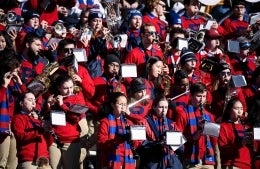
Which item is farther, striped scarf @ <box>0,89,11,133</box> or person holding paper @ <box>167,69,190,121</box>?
person holding paper @ <box>167,69,190,121</box>

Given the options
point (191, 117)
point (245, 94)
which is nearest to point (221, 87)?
point (245, 94)

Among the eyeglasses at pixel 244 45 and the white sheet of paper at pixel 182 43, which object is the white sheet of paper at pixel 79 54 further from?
the eyeglasses at pixel 244 45

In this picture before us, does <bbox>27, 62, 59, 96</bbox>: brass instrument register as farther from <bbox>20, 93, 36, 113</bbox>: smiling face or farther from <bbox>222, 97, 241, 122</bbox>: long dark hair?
<bbox>222, 97, 241, 122</bbox>: long dark hair

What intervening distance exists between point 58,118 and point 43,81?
1.12 metres

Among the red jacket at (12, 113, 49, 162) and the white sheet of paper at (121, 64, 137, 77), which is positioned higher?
the white sheet of paper at (121, 64, 137, 77)

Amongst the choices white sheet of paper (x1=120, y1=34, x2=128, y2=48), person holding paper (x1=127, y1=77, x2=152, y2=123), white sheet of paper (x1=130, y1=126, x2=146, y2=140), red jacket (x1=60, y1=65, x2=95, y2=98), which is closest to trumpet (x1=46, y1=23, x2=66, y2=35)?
white sheet of paper (x1=120, y1=34, x2=128, y2=48)

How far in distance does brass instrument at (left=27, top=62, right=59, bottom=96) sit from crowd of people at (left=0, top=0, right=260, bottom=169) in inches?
0.6

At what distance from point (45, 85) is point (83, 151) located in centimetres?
100

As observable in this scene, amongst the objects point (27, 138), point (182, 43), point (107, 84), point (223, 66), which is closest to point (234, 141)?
point (223, 66)

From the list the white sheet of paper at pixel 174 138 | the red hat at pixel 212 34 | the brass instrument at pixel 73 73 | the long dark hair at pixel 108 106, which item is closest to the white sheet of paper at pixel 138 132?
the white sheet of paper at pixel 174 138

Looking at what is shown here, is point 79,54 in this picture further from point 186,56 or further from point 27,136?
point 27,136

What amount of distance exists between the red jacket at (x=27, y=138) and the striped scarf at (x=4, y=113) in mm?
90

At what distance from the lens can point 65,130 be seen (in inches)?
492

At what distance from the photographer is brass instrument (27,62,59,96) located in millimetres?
12594
